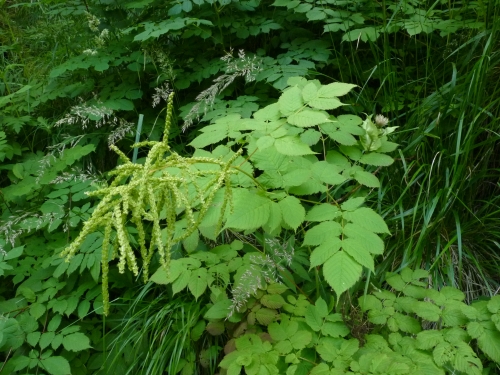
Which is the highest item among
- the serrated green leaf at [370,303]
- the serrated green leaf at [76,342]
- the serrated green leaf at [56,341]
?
the serrated green leaf at [370,303]

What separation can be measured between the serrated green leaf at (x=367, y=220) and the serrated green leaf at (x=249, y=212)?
0.28 meters

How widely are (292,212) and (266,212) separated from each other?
81 mm

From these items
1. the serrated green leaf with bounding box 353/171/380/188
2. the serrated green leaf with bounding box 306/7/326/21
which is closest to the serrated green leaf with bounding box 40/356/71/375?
the serrated green leaf with bounding box 353/171/380/188

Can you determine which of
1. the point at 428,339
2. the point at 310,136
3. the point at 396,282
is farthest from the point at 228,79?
the point at 428,339

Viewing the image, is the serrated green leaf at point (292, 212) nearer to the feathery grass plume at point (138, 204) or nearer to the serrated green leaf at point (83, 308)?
the feathery grass plume at point (138, 204)

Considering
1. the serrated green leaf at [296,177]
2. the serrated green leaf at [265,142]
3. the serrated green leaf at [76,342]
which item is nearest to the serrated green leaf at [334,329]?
the serrated green leaf at [296,177]

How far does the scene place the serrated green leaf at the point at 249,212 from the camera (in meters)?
1.19

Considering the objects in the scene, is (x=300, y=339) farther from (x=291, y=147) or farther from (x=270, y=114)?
(x=270, y=114)

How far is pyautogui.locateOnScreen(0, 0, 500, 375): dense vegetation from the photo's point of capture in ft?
4.21

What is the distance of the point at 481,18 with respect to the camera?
2279 mm

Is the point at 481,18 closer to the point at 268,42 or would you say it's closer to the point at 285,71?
the point at 285,71

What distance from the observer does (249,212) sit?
1219 millimetres

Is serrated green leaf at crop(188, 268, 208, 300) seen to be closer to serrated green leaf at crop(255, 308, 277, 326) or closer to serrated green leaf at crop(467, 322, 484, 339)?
serrated green leaf at crop(255, 308, 277, 326)

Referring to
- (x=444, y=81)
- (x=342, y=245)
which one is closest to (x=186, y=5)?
(x=444, y=81)
